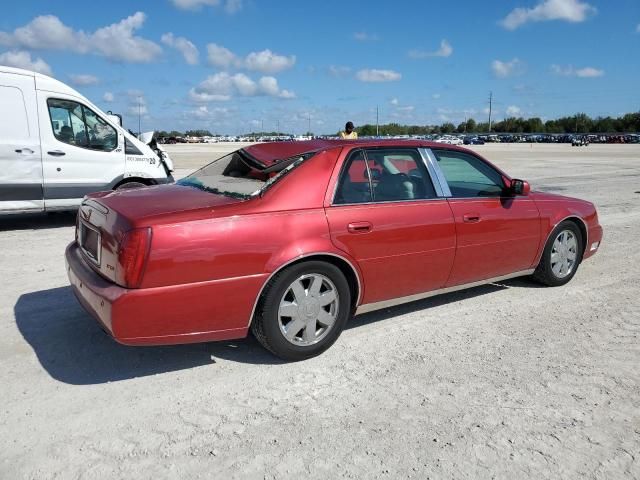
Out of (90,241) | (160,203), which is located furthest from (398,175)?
(90,241)

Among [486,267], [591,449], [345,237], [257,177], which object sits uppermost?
[257,177]

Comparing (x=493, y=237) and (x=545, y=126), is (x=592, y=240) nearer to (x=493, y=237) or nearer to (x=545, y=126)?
(x=493, y=237)

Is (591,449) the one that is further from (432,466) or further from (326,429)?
(326,429)

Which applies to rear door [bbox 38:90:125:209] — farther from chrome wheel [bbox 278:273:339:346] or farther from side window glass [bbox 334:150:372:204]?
chrome wheel [bbox 278:273:339:346]

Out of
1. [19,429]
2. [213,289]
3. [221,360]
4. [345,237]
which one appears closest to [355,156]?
[345,237]

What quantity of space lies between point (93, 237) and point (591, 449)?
3.25 metres

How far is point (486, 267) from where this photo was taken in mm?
4664

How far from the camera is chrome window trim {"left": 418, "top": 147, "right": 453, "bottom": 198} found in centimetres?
439

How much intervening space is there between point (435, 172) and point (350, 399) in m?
2.10

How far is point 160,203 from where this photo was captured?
3527mm

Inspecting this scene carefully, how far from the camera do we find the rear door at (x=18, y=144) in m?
7.49

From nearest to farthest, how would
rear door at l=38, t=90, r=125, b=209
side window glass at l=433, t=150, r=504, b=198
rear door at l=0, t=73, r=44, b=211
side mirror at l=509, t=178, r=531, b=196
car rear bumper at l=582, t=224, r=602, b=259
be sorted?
1. side window glass at l=433, t=150, r=504, b=198
2. side mirror at l=509, t=178, r=531, b=196
3. car rear bumper at l=582, t=224, r=602, b=259
4. rear door at l=0, t=73, r=44, b=211
5. rear door at l=38, t=90, r=125, b=209

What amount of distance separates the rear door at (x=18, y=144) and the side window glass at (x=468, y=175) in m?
6.06

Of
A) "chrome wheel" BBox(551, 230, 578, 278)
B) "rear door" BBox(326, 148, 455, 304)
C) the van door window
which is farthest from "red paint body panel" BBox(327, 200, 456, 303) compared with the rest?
the van door window
